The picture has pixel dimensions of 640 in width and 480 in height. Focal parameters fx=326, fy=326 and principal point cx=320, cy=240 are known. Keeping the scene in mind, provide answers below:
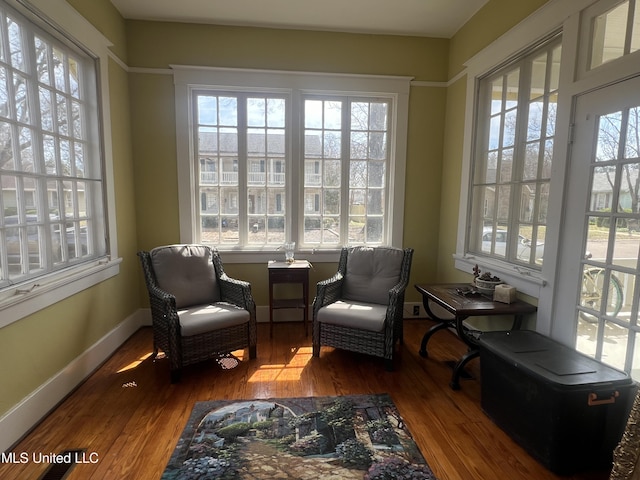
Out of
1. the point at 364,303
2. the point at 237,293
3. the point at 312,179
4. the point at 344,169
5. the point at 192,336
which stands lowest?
the point at 192,336

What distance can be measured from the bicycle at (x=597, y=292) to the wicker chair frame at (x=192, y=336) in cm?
223

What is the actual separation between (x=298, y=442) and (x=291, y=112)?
2.82 metres

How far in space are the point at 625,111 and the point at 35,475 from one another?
340 cm

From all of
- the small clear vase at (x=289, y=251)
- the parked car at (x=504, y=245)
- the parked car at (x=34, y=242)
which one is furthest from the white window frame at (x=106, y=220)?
the parked car at (x=504, y=245)

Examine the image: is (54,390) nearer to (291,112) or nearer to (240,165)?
(240,165)

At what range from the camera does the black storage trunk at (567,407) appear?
150 centimetres

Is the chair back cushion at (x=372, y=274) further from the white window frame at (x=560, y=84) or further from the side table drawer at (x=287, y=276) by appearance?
the white window frame at (x=560, y=84)

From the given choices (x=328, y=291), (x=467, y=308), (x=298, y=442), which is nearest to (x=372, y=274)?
(x=328, y=291)

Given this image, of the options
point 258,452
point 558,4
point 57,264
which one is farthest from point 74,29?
point 558,4

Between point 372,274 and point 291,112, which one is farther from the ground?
point 291,112

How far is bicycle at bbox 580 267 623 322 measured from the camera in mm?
1736

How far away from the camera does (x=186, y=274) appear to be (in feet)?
9.00

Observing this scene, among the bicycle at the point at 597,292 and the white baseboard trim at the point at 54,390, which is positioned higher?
the bicycle at the point at 597,292

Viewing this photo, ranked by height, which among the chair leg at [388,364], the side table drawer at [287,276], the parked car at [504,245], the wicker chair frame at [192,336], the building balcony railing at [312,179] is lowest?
the chair leg at [388,364]
